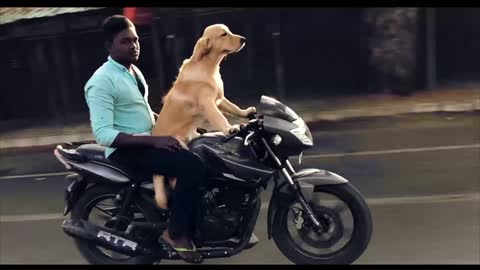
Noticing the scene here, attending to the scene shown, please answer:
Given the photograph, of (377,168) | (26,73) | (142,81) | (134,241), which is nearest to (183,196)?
(134,241)

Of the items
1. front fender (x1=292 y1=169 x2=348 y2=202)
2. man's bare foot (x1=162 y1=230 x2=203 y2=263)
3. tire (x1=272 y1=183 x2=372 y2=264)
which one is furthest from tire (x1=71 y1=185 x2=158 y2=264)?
front fender (x1=292 y1=169 x2=348 y2=202)

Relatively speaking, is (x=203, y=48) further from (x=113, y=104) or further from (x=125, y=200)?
(x=125, y=200)

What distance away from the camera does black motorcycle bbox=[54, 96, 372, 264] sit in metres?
3.74

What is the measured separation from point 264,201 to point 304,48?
8.93 m

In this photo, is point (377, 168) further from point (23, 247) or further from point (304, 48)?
point (304, 48)

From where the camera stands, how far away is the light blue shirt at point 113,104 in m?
3.62

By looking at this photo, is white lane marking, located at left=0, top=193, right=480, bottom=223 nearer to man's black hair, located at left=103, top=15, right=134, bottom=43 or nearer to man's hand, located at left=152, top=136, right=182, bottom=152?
man's hand, located at left=152, top=136, right=182, bottom=152

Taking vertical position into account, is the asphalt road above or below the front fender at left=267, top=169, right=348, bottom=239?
below

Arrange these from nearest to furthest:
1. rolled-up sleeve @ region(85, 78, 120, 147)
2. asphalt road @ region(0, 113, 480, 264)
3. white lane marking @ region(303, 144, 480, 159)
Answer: rolled-up sleeve @ region(85, 78, 120, 147) → asphalt road @ region(0, 113, 480, 264) → white lane marking @ region(303, 144, 480, 159)

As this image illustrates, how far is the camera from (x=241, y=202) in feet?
12.6

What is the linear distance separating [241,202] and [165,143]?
2.08 ft

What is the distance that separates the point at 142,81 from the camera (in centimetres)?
390

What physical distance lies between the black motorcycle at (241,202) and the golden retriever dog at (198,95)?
107 millimetres

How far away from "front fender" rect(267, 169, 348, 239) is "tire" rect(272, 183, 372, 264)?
3cm
